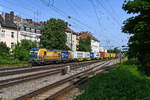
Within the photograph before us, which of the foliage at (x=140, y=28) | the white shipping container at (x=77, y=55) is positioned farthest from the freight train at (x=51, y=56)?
the foliage at (x=140, y=28)

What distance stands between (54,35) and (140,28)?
4301cm

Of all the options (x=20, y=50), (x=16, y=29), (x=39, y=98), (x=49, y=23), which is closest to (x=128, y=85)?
(x=39, y=98)

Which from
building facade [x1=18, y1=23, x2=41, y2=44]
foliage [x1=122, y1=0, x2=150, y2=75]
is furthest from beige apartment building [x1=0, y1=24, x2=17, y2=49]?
foliage [x1=122, y1=0, x2=150, y2=75]

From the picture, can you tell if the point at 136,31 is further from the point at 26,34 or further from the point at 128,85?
the point at 26,34

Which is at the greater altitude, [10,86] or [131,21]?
[131,21]

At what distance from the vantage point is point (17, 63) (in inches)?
1194

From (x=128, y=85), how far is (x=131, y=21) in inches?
118

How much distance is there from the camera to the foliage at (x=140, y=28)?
6.79 metres

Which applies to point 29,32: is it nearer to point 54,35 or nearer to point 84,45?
point 54,35

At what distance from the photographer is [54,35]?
48.9 meters

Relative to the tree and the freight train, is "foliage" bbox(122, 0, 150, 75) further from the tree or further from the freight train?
the tree

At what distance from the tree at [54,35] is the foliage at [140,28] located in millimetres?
41069

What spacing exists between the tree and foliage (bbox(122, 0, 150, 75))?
135ft

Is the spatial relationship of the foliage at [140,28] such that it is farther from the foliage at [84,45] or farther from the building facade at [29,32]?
the foliage at [84,45]
